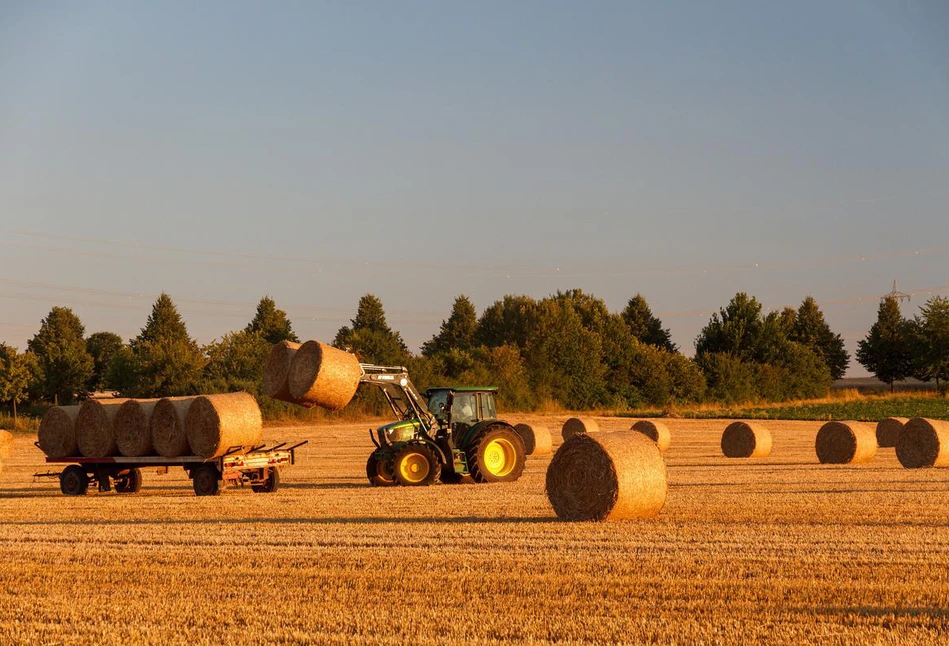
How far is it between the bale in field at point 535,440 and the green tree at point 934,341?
50907 mm

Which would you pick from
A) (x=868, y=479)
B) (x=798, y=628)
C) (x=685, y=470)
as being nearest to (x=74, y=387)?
(x=685, y=470)

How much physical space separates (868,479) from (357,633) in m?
14.9

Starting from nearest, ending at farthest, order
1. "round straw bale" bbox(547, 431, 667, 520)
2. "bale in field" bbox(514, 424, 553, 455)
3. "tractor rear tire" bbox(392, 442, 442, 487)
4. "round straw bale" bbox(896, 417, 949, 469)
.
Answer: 1. "round straw bale" bbox(547, 431, 667, 520)
2. "tractor rear tire" bbox(392, 442, 442, 487)
3. "round straw bale" bbox(896, 417, 949, 469)
4. "bale in field" bbox(514, 424, 553, 455)

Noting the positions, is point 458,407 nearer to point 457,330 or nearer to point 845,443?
point 845,443

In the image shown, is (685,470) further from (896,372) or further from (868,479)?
(896,372)

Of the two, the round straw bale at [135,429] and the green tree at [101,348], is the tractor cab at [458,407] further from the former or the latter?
the green tree at [101,348]

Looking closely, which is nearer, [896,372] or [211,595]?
[211,595]

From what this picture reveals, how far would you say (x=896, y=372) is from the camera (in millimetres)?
97500

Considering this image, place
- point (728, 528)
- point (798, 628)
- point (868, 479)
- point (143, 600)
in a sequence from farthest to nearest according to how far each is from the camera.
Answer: point (868, 479)
point (728, 528)
point (143, 600)
point (798, 628)

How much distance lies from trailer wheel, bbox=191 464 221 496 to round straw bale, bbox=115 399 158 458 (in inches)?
49.5

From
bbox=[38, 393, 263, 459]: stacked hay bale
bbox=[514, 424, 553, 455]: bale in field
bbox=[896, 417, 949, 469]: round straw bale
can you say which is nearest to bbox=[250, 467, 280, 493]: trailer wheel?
bbox=[38, 393, 263, 459]: stacked hay bale

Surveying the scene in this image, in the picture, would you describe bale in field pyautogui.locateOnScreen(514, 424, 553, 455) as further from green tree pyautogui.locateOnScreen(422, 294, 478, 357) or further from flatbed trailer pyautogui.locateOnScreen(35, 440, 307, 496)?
green tree pyautogui.locateOnScreen(422, 294, 478, 357)

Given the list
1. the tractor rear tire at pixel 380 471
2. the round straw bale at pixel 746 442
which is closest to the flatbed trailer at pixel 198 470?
the tractor rear tire at pixel 380 471

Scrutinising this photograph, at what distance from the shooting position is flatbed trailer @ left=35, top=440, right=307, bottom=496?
20234mm
